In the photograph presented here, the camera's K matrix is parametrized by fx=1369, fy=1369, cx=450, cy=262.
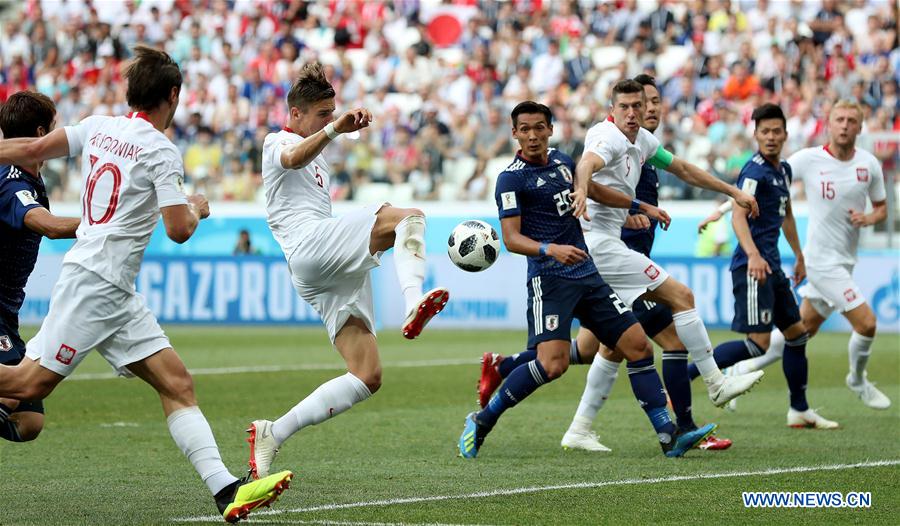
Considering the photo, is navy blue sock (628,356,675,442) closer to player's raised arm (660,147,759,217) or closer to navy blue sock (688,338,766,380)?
player's raised arm (660,147,759,217)

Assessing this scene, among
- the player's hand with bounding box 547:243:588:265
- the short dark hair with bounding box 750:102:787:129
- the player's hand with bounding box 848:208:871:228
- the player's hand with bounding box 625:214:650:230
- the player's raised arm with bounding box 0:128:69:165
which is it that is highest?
the player's raised arm with bounding box 0:128:69:165

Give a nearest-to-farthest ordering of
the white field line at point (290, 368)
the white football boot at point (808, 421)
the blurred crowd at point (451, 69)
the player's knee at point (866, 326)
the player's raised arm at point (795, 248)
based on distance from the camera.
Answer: the white football boot at point (808, 421) < the player's raised arm at point (795, 248) < the player's knee at point (866, 326) < the white field line at point (290, 368) < the blurred crowd at point (451, 69)

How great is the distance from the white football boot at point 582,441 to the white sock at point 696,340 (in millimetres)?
832

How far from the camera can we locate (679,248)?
68.2ft

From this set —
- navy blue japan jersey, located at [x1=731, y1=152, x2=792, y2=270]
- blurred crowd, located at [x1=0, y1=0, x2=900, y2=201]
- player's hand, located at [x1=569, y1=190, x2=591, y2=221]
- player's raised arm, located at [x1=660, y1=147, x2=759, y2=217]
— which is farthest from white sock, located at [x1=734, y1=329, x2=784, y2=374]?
blurred crowd, located at [x1=0, y1=0, x2=900, y2=201]

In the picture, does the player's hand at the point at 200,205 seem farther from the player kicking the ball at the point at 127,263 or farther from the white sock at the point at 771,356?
the white sock at the point at 771,356

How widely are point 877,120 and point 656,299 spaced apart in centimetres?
1370

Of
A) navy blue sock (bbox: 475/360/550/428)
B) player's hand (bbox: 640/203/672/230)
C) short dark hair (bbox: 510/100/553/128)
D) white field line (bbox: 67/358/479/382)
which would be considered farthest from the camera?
white field line (bbox: 67/358/479/382)

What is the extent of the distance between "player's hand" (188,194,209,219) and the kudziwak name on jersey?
32cm

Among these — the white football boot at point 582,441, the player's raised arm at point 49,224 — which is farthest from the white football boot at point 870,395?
the player's raised arm at point 49,224

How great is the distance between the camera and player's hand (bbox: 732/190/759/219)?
9234 mm

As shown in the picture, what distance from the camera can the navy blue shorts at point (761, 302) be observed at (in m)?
10.0

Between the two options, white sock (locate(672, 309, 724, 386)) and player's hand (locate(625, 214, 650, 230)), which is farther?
player's hand (locate(625, 214, 650, 230))

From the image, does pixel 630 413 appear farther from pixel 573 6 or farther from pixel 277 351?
pixel 573 6
